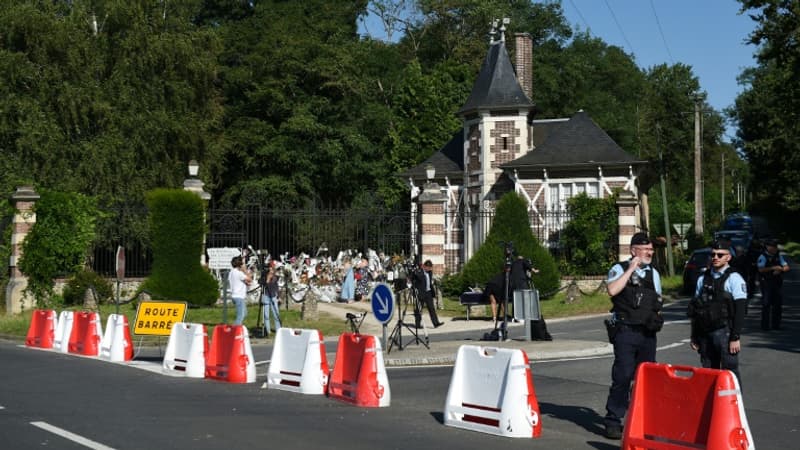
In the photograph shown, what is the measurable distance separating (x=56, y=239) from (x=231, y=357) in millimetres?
17207

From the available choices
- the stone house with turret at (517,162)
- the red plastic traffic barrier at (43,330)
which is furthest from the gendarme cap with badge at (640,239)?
the stone house with turret at (517,162)

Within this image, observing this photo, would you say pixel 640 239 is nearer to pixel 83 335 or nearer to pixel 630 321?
pixel 630 321

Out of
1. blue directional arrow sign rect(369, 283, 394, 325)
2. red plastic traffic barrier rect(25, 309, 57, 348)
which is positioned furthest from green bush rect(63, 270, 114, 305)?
blue directional arrow sign rect(369, 283, 394, 325)

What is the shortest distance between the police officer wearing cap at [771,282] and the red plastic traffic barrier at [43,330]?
48.1 feet

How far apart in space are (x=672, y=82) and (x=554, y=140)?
4507 centimetres

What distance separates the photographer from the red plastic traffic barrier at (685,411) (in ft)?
26.2

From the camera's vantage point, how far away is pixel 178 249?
1138 inches

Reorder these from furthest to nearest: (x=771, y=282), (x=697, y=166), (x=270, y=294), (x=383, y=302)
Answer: (x=697, y=166) < (x=270, y=294) < (x=771, y=282) < (x=383, y=302)

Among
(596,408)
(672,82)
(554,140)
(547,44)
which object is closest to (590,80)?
(547,44)

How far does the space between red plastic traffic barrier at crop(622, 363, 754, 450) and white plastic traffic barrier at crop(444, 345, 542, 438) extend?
4.45ft

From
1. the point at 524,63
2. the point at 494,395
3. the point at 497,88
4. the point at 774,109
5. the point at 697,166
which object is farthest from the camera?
the point at 774,109

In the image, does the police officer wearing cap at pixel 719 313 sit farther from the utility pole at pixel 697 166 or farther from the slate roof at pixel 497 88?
the utility pole at pixel 697 166

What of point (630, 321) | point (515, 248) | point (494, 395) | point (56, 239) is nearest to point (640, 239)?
point (630, 321)

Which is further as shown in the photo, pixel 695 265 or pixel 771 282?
pixel 695 265
